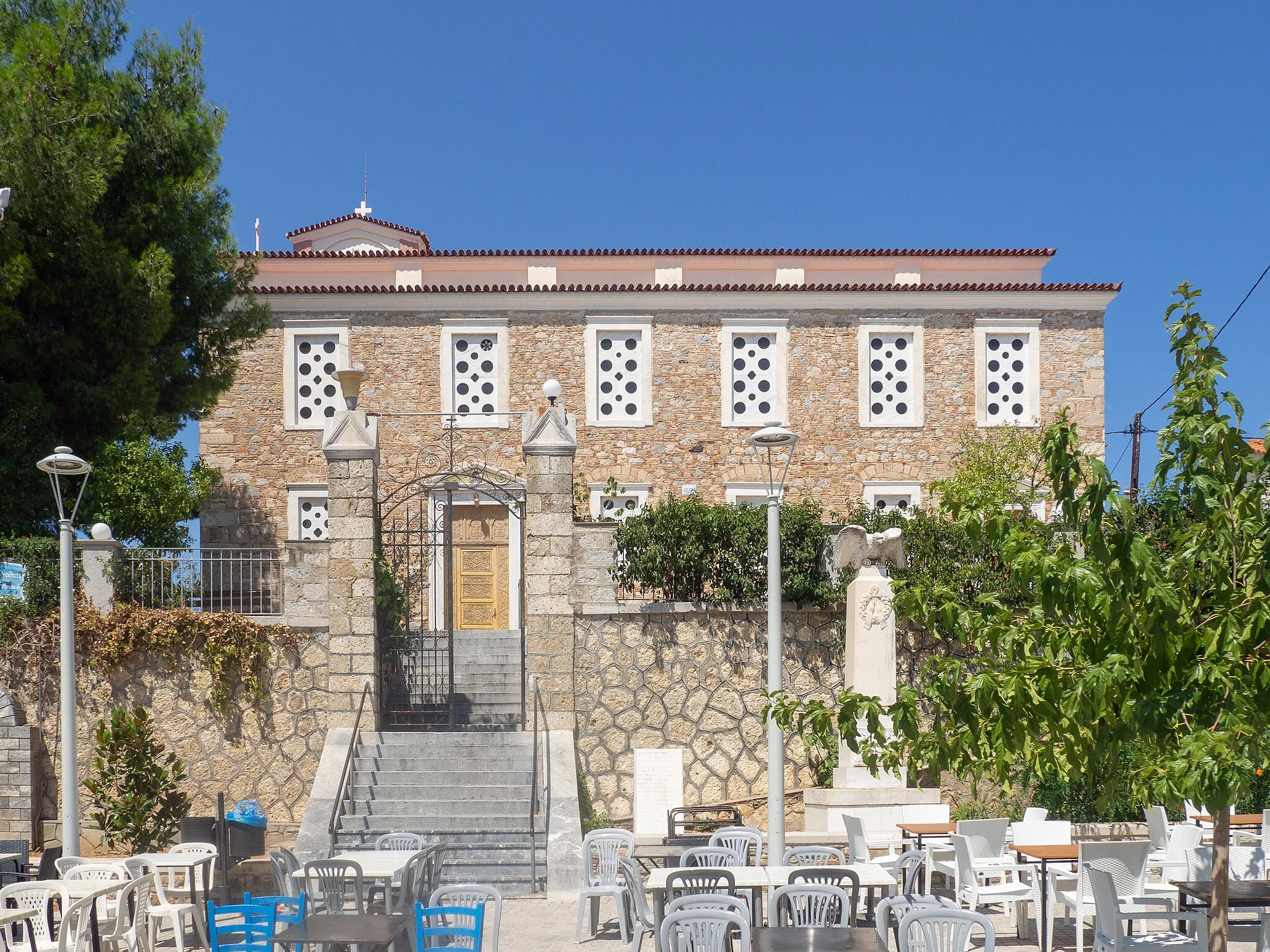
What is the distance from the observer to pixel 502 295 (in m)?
20.8

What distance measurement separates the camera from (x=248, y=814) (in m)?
13.0

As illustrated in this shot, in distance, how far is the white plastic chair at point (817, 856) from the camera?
9.64 m

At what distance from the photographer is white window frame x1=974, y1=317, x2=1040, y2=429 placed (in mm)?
20844

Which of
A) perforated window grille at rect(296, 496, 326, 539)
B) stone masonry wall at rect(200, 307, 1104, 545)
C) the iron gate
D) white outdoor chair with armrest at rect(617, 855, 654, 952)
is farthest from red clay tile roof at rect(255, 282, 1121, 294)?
white outdoor chair with armrest at rect(617, 855, 654, 952)

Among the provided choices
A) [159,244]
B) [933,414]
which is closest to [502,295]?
[159,244]

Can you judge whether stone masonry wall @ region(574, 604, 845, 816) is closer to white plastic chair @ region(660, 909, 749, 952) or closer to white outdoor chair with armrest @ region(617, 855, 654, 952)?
white outdoor chair with armrest @ region(617, 855, 654, 952)

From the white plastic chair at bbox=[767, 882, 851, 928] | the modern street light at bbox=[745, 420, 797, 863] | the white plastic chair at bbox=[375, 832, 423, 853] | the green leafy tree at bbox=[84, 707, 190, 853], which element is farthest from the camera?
the green leafy tree at bbox=[84, 707, 190, 853]

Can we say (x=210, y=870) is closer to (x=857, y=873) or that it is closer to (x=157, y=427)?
(x=857, y=873)

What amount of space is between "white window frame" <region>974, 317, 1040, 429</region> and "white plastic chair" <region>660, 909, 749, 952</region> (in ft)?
50.0

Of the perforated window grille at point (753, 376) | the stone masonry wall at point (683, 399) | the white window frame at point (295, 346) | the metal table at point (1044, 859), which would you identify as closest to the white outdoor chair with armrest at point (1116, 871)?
the metal table at point (1044, 859)

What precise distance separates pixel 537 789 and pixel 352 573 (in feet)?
10.3

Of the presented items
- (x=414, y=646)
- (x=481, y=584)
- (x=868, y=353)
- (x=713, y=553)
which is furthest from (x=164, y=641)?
(x=868, y=353)

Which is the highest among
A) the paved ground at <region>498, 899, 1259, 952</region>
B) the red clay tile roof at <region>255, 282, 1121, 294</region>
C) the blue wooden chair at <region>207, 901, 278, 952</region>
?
the red clay tile roof at <region>255, 282, 1121, 294</region>

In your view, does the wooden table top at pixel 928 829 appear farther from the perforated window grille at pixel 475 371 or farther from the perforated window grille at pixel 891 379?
the perforated window grille at pixel 475 371
